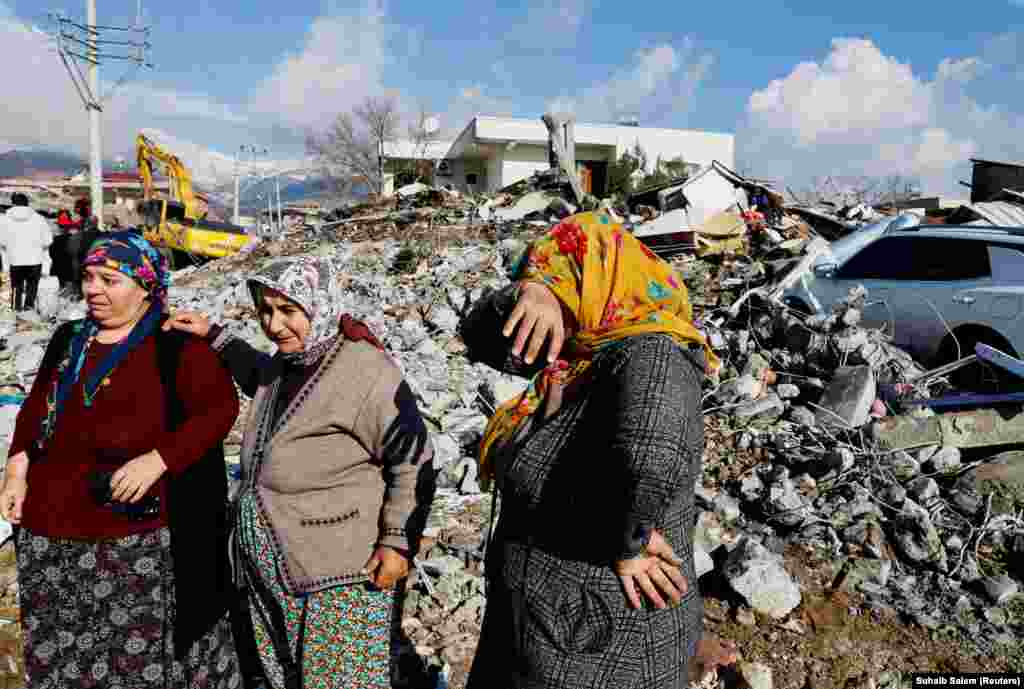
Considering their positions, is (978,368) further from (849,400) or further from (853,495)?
(853,495)

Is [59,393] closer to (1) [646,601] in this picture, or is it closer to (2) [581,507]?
(2) [581,507]

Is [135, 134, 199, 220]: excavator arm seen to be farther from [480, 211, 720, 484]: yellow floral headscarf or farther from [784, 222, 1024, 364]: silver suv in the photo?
[480, 211, 720, 484]: yellow floral headscarf

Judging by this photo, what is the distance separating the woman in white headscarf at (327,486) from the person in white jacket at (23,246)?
27.0ft

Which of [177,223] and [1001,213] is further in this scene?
[177,223]

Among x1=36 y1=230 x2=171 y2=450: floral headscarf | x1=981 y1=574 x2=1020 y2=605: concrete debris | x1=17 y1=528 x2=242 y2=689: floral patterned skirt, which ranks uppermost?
x1=36 y1=230 x2=171 y2=450: floral headscarf

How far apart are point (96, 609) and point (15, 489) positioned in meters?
0.42

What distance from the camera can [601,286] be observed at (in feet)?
4.01

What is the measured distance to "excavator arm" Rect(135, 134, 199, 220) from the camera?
48.3ft

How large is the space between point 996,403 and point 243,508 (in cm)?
478

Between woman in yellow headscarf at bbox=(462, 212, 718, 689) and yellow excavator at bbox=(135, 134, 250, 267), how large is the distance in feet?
47.6

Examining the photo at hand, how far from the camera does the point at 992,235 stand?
5.38m

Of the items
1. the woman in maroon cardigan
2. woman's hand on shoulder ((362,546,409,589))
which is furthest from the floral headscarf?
woman's hand on shoulder ((362,546,409,589))

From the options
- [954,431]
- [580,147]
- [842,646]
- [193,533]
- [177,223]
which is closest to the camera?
[193,533]

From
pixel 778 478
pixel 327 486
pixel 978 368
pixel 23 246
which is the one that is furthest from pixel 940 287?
pixel 23 246
